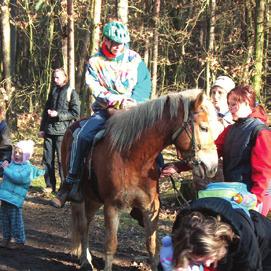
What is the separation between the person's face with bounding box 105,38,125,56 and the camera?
17.2 feet

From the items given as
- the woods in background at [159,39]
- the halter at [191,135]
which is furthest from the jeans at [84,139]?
the woods in background at [159,39]

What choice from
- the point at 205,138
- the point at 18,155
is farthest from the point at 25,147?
the point at 205,138

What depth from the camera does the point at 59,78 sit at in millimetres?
8992

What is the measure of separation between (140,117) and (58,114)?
4.52 m

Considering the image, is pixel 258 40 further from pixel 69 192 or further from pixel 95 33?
pixel 69 192

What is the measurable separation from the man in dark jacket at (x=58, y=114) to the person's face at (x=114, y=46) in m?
3.80

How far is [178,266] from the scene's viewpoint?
2.86 metres

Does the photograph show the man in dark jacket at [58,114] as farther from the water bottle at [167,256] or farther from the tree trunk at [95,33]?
the water bottle at [167,256]

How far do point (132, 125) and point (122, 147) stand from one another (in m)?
0.23

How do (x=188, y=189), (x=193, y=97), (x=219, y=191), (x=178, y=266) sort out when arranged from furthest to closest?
(x=188, y=189), (x=193, y=97), (x=219, y=191), (x=178, y=266)

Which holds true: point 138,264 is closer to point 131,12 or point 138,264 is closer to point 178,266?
point 178,266

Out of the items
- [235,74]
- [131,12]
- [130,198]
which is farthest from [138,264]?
[131,12]

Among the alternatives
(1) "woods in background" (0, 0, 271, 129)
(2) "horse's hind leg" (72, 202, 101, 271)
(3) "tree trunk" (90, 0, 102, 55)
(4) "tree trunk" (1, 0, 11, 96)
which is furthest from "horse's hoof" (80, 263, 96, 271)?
(4) "tree trunk" (1, 0, 11, 96)

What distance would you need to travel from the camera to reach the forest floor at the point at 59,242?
18.1 feet
